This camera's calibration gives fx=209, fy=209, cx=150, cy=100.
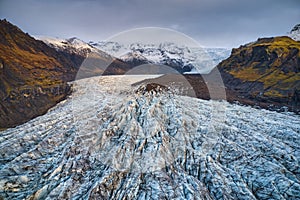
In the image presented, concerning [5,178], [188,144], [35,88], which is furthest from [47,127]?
[35,88]

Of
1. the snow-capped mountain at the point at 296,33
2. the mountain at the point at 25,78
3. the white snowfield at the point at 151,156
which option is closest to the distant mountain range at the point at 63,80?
the mountain at the point at 25,78

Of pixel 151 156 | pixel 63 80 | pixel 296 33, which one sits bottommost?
pixel 151 156

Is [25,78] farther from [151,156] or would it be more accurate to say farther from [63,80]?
[151,156]

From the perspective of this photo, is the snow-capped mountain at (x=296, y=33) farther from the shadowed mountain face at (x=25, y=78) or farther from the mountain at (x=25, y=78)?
the mountain at (x=25, y=78)


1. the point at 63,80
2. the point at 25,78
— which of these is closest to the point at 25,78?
the point at 25,78

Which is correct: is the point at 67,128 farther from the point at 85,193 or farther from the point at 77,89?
the point at 77,89

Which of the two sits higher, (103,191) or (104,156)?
(104,156)

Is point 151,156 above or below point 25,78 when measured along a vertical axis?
below
